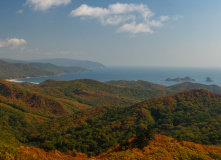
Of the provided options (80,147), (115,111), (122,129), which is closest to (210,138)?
(122,129)

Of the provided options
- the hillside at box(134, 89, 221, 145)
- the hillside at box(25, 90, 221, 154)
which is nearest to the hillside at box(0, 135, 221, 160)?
the hillside at box(25, 90, 221, 154)

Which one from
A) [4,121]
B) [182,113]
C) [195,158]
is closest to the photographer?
[195,158]

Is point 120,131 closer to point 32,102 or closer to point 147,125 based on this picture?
point 147,125

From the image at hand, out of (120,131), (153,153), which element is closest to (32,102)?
(120,131)

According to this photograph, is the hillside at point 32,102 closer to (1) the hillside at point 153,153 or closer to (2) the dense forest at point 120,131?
(2) the dense forest at point 120,131

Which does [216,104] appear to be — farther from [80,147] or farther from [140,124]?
[80,147]

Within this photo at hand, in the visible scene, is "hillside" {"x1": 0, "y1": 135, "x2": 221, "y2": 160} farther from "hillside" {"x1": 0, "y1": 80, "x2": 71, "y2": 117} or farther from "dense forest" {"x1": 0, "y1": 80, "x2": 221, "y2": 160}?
"hillside" {"x1": 0, "y1": 80, "x2": 71, "y2": 117}

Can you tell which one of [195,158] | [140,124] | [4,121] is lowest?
[4,121]

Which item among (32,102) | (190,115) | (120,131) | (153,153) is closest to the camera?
(153,153)

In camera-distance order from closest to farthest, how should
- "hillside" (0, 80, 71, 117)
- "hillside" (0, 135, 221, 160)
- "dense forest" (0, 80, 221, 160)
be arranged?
"hillside" (0, 135, 221, 160) < "dense forest" (0, 80, 221, 160) < "hillside" (0, 80, 71, 117)

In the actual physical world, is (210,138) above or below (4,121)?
above

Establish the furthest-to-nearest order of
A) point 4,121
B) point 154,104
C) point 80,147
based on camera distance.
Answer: point 154,104 < point 4,121 < point 80,147
